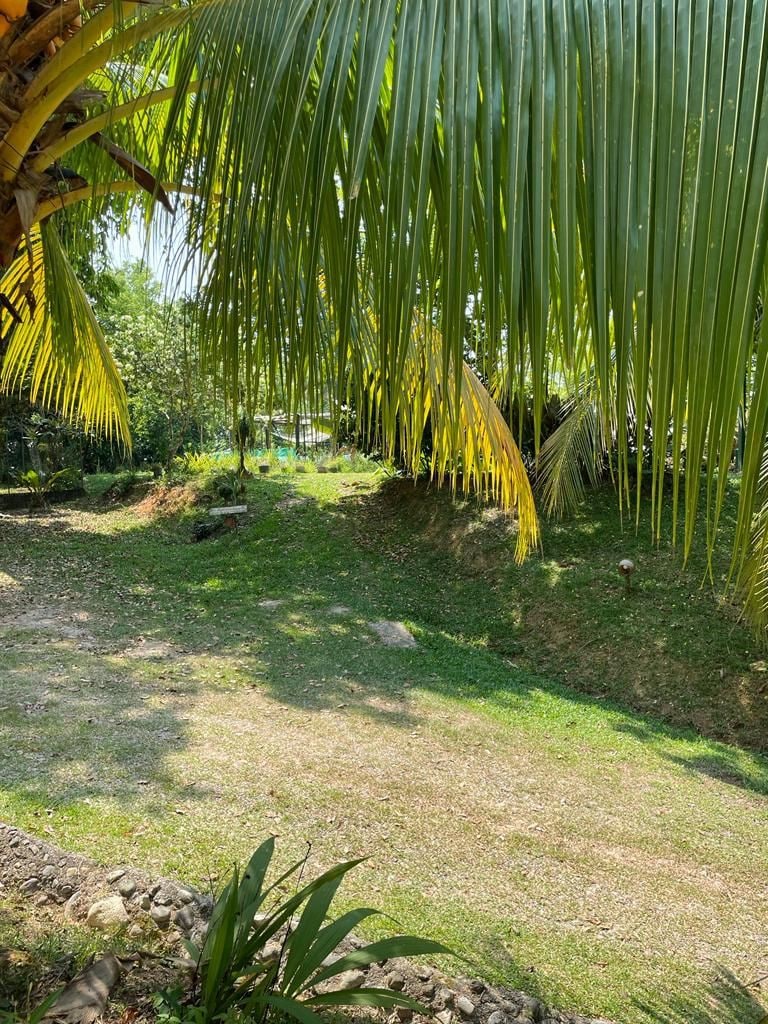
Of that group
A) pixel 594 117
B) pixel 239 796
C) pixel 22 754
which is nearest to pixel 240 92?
pixel 594 117

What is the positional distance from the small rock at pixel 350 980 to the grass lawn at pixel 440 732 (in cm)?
52

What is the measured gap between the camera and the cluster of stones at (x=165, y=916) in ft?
7.34

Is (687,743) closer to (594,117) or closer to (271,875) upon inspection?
(271,875)

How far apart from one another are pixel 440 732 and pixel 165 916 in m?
3.25

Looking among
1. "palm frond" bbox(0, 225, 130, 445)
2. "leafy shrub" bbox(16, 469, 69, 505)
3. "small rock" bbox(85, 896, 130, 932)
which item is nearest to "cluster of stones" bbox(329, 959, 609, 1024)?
"small rock" bbox(85, 896, 130, 932)

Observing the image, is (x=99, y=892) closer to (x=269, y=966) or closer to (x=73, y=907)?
(x=73, y=907)

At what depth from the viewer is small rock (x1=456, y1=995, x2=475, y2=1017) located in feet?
7.27

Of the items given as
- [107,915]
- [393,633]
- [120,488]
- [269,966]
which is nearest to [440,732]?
[393,633]

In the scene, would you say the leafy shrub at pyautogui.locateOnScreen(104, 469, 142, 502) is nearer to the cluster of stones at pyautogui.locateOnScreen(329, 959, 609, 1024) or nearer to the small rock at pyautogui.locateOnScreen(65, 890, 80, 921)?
the small rock at pyautogui.locateOnScreen(65, 890, 80, 921)

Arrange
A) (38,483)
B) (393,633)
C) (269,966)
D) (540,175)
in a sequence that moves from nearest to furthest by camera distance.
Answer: (540,175)
(269,966)
(393,633)
(38,483)

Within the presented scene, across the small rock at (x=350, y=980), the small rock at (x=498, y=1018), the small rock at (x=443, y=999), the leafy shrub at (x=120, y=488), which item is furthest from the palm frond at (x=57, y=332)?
the leafy shrub at (x=120, y=488)

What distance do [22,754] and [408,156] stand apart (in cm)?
419

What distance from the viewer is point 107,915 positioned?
2.39m

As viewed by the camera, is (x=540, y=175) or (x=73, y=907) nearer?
(x=540, y=175)
